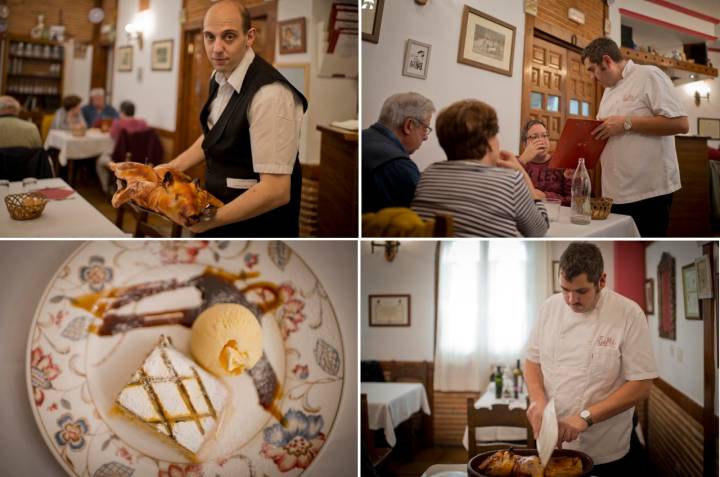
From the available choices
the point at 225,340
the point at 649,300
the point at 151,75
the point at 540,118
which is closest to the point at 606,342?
the point at 649,300

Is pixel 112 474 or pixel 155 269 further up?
pixel 155 269

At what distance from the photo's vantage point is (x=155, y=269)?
6.75 feet

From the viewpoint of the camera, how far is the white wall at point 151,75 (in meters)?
1.93

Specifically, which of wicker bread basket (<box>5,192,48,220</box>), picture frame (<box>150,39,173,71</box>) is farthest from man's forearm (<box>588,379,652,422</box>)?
wicker bread basket (<box>5,192,48,220</box>)

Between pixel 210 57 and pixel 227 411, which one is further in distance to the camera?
pixel 227 411

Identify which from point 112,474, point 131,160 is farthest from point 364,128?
point 112,474

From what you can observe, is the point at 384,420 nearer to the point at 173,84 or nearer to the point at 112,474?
the point at 112,474

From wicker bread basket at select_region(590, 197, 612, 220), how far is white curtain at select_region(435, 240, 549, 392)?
16 cm

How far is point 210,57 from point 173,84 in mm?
144

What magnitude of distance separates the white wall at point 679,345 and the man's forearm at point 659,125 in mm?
298

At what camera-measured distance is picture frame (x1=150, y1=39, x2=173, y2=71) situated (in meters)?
1.93

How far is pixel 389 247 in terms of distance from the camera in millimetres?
1983

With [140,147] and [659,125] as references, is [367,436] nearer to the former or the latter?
[140,147]

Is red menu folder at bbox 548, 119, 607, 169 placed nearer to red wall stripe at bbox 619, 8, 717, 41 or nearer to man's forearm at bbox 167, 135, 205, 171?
red wall stripe at bbox 619, 8, 717, 41
